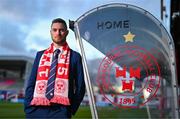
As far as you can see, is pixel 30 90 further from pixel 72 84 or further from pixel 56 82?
pixel 72 84

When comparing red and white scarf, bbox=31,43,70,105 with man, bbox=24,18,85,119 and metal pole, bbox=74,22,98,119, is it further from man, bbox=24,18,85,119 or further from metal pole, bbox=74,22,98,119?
metal pole, bbox=74,22,98,119

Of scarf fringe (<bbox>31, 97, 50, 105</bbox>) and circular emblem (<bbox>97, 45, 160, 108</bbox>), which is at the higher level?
circular emblem (<bbox>97, 45, 160, 108</bbox>)

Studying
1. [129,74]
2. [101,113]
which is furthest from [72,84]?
[101,113]

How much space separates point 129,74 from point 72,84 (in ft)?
2.65

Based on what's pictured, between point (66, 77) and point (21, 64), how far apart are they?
142 feet

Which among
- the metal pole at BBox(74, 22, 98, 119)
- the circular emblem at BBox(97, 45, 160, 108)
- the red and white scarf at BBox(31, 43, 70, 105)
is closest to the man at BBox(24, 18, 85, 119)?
the red and white scarf at BBox(31, 43, 70, 105)

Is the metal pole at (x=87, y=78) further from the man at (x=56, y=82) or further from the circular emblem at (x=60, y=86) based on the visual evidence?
the circular emblem at (x=60, y=86)

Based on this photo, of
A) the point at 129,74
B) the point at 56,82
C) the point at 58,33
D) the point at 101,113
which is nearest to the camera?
the point at 56,82

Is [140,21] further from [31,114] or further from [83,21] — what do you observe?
[31,114]

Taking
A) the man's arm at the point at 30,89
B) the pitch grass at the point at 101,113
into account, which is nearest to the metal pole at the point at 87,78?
the pitch grass at the point at 101,113

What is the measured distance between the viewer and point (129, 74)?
177 inches

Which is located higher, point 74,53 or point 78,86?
point 74,53

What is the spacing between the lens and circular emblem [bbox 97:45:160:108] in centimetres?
450

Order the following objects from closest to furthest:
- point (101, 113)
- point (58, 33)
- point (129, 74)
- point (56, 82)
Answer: point (56, 82) < point (58, 33) < point (129, 74) < point (101, 113)
